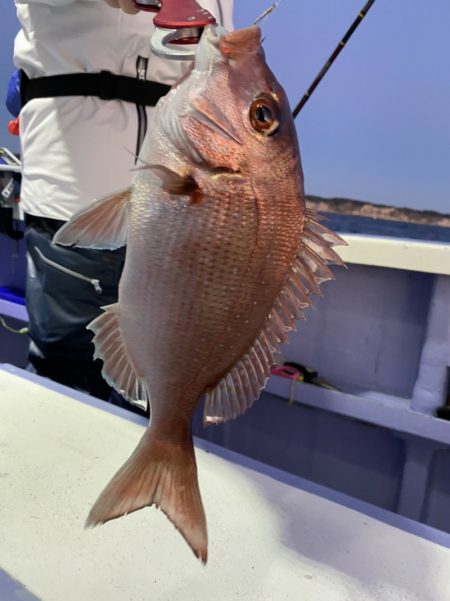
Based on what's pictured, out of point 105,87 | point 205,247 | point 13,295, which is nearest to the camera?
point 205,247

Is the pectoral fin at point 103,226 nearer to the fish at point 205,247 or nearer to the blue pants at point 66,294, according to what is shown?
the fish at point 205,247

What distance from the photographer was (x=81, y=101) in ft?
5.05

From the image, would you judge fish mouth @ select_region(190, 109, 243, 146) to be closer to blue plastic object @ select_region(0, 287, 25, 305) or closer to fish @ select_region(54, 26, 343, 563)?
fish @ select_region(54, 26, 343, 563)

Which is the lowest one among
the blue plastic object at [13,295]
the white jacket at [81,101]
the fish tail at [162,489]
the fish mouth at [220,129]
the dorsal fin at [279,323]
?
the fish tail at [162,489]

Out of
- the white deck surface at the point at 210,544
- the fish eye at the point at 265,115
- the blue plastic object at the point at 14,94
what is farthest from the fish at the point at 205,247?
the blue plastic object at the point at 14,94

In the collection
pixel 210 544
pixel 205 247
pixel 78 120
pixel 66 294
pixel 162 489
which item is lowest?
pixel 210 544

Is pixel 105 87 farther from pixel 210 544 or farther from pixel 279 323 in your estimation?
pixel 210 544

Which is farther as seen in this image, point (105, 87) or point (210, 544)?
point (105, 87)

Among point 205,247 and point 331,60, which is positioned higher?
point 331,60

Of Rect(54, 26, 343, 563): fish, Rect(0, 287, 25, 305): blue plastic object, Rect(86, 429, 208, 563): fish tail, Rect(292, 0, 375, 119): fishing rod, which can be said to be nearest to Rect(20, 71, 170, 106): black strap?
Rect(292, 0, 375, 119): fishing rod

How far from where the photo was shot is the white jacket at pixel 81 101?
1.51m

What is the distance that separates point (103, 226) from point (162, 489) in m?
0.39

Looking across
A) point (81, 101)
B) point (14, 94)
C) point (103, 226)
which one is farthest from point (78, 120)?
point (103, 226)

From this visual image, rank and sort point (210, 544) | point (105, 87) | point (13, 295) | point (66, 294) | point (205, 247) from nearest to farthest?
point (205, 247)
point (210, 544)
point (105, 87)
point (66, 294)
point (13, 295)
